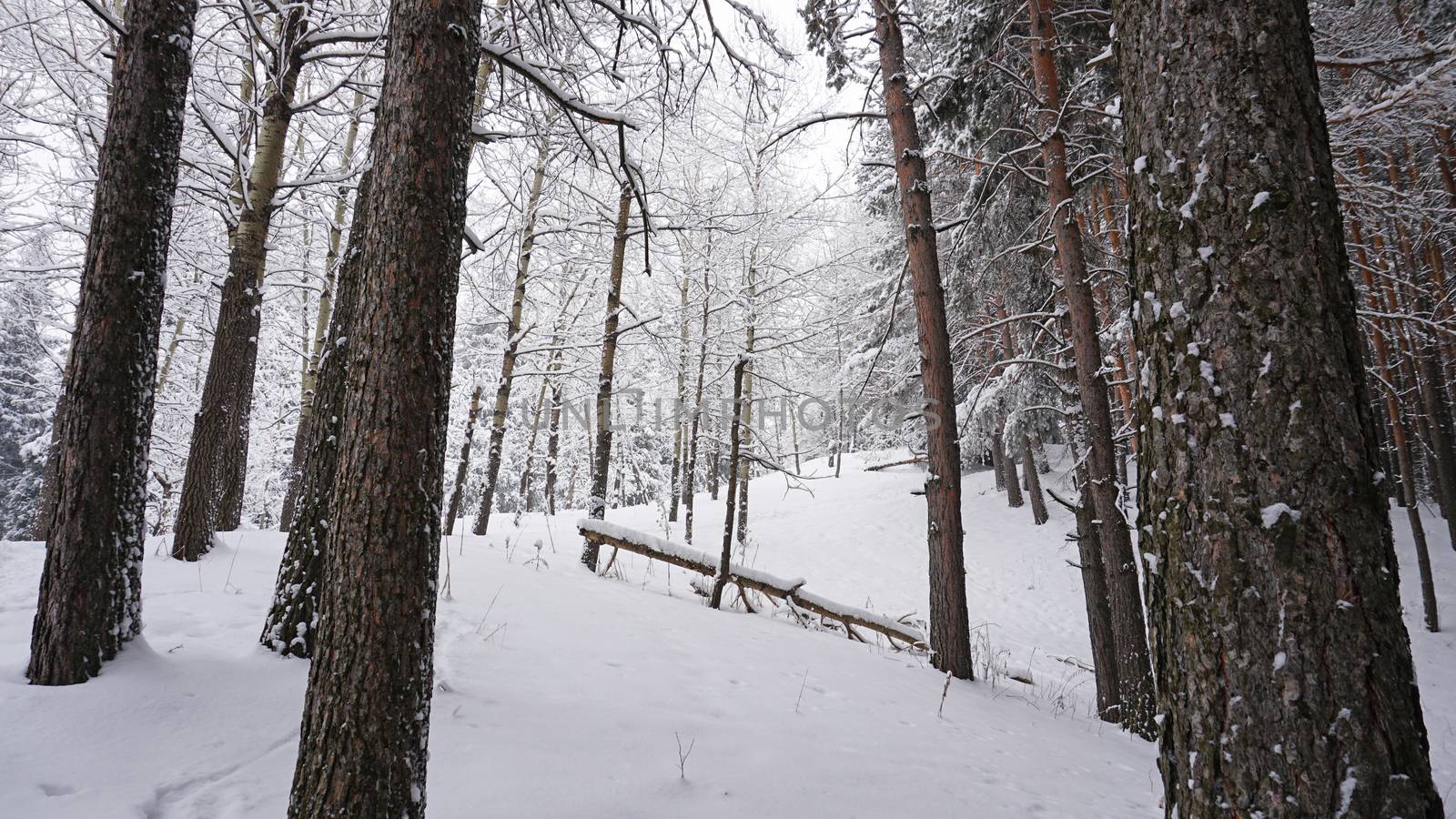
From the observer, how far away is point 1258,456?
1457 mm

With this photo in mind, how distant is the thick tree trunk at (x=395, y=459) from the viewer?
1899 millimetres

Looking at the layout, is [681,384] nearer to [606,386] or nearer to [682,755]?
[606,386]

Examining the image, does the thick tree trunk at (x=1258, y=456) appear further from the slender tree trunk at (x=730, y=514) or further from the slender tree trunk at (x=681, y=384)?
the slender tree trunk at (x=681, y=384)

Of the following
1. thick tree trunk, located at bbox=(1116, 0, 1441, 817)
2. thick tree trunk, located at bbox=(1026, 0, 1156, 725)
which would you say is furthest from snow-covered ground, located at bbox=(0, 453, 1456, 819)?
thick tree trunk, located at bbox=(1116, 0, 1441, 817)

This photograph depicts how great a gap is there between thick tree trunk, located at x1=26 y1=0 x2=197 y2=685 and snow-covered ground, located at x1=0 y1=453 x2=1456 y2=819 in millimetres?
225

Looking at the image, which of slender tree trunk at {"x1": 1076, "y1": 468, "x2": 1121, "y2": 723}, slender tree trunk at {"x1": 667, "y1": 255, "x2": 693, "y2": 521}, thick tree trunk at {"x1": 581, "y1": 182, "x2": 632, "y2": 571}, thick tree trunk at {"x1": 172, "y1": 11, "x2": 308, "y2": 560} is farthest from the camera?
slender tree trunk at {"x1": 667, "y1": 255, "x2": 693, "y2": 521}

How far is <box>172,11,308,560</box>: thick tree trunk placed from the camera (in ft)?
17.9

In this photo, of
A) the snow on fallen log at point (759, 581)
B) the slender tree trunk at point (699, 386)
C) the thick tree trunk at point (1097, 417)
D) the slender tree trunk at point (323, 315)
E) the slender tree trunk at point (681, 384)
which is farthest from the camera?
the slender tree trunk at point (681, 384)

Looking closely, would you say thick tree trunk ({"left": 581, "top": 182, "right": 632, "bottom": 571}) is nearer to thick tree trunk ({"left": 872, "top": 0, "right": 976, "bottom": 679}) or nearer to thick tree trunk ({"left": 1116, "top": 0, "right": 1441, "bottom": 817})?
thick tree trunk ({"left": 872, "top": 0, "right": 976, "bottom": 679})

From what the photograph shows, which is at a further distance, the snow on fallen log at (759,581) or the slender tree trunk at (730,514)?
the snow on fallen log at (759,581)

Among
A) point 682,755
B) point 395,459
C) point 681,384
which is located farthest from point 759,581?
point 681,384

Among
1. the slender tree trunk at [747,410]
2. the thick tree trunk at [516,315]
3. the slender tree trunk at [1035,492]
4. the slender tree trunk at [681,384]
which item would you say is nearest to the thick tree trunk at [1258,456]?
the slender tree trunk at [747,410]

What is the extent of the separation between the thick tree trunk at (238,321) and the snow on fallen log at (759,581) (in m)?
4.00

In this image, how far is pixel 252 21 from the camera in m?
4.27
